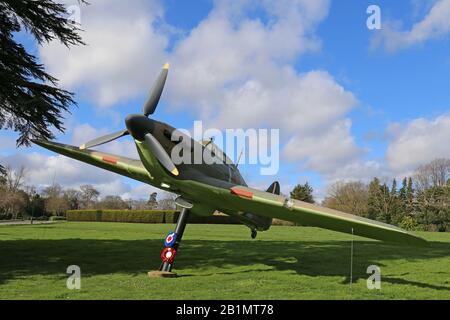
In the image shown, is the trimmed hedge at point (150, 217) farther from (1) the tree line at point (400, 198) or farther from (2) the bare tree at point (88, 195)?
(2) the bare tree at point (88, 195)

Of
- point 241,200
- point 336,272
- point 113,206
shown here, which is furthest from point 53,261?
point 113,206

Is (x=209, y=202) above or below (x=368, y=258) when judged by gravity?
above

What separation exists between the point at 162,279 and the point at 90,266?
133 inches

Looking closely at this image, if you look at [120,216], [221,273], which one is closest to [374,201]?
[120,216]

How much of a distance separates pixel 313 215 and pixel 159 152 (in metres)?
3.83

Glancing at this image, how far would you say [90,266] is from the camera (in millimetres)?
12734

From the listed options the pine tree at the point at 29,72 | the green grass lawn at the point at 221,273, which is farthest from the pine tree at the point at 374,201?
the pine tree at the point at 29,72

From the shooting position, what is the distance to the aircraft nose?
930 cm

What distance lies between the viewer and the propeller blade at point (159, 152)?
938 centimetres

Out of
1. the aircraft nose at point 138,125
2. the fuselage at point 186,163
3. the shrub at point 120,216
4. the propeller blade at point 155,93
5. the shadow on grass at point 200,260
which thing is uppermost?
the propeller blade at point 155,93
